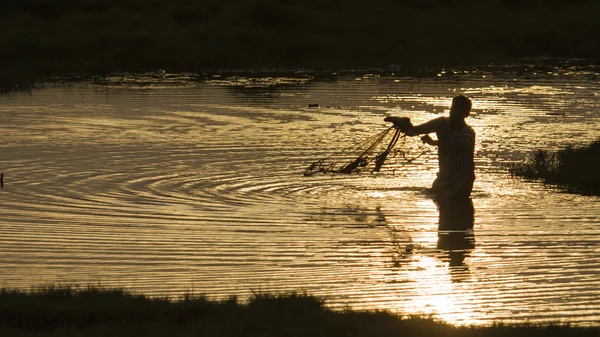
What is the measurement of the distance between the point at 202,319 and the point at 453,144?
5.70m

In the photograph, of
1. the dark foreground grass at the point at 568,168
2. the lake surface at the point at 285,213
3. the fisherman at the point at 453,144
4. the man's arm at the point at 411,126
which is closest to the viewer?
the lake surface at the point at 285,213

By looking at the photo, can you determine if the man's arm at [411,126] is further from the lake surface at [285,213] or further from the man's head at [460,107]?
the lake surface at [285,213]

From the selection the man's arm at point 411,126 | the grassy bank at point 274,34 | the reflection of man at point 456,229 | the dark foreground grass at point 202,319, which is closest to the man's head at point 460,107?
the man's arm at point 411,126

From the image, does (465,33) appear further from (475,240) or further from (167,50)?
(475,240)

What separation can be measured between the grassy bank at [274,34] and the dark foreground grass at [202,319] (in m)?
22.3

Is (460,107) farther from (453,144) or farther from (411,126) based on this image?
(411,126)

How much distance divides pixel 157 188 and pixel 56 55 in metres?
19.3

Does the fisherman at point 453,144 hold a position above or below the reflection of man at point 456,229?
above

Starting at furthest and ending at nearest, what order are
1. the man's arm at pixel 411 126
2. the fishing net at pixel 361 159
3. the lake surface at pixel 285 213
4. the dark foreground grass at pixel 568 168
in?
the dark foreground grass at pixel 568 168 < the fishing net at pixel 361 159 < the man's arm at pixel 411 126 < the lake surface at pixel 285 213

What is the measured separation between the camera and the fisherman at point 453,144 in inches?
502

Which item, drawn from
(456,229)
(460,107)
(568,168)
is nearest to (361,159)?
(460,107)

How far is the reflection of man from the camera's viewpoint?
11.0 metres

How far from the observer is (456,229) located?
476 inches

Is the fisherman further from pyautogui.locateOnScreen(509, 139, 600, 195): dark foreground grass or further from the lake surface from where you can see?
pyautogui.locateOnScreen(509, 139, 600, 195): dark foreground grass
